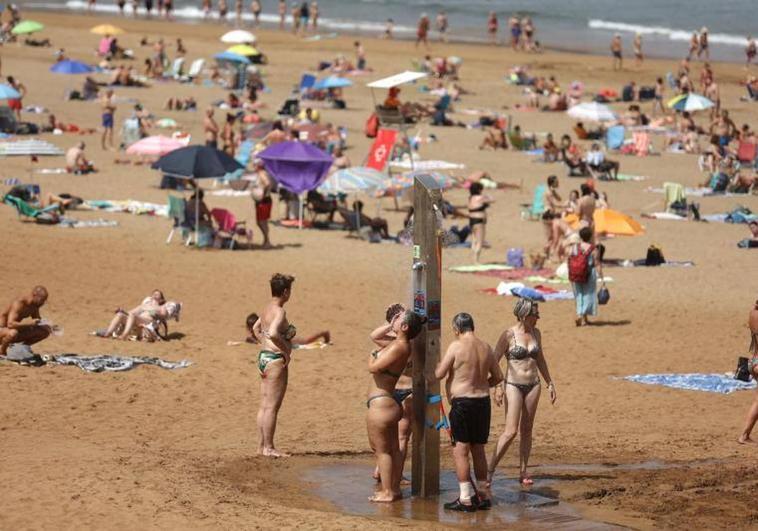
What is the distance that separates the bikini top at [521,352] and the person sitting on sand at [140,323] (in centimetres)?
616

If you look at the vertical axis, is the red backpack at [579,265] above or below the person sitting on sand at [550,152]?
above

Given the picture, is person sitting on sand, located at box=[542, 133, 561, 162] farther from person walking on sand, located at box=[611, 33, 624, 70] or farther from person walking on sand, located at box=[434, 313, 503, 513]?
person walking on sand, located at box=[434, 313, 503, 513]

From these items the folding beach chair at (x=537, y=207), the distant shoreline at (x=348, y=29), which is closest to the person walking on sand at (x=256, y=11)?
the distant shoreline at (x=348, y=29)

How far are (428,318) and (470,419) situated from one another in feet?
2.32

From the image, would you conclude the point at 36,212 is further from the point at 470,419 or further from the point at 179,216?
the point at 470,419

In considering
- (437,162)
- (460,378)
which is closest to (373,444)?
(460,378)

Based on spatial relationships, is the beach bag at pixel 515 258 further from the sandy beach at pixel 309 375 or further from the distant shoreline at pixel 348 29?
the distant shoreline at pixel 348 29

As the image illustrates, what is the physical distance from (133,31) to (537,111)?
22.0 metres

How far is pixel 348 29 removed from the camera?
62438 millimetres

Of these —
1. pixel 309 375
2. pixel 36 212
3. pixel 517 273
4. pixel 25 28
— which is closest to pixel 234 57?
pixel 25 28

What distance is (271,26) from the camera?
6275cm

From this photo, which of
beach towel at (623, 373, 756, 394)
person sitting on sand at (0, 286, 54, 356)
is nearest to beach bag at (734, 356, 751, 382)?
beach towel at (623, 373, 756, 394)

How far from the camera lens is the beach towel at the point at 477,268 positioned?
2011 centimetres

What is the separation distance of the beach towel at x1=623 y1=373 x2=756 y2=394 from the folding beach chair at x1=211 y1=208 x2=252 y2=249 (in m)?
8.64
